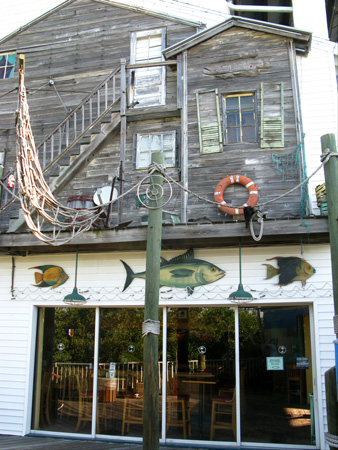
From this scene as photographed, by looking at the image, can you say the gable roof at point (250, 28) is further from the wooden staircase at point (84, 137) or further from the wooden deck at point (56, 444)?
the wooden deck at point (56, 444)

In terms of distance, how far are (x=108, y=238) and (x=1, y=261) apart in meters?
2.73

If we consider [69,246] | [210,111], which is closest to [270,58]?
[210,111]

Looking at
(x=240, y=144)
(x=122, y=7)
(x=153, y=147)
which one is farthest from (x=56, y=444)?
(x=122, y=7)

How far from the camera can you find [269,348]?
8.00 m

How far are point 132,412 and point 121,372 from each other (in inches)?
28.8

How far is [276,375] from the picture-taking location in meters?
7.86

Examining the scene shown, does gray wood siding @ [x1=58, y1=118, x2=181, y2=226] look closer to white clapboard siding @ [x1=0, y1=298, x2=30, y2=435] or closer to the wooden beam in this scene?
the wooden beam

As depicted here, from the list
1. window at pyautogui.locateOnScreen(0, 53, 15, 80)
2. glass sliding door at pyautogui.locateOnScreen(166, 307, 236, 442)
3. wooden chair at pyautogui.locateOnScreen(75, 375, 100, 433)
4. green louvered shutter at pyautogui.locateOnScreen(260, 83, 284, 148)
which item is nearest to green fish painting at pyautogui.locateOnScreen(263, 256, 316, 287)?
glass sliding door at pyautogui.locateOnScreen(166, 307, 236, 442)

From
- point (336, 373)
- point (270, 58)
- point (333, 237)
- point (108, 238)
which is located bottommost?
point (336, 373)

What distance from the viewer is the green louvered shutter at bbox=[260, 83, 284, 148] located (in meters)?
8.80

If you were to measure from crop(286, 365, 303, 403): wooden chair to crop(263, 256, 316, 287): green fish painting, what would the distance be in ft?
4.82

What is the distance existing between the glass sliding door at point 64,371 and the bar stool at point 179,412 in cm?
150

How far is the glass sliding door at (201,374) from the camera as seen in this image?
789 centimetres

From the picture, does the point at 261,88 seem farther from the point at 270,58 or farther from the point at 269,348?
the point at 269,348
